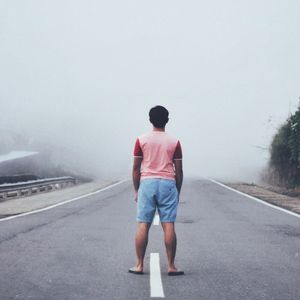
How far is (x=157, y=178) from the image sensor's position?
7059 millimetres

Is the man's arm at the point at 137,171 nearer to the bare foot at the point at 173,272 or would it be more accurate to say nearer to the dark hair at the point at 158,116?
the dark hair at the point at 158,116

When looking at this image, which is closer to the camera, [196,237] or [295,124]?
[196,237]

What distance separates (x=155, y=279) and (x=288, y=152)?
2718 centimetres

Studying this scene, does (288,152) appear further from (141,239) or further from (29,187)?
(141,239)

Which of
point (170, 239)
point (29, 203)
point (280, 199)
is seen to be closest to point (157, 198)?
point (170, 239)

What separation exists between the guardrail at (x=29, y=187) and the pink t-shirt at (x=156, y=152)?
15.6m

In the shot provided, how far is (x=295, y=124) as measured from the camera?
1147 inches

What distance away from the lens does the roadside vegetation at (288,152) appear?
2969 centimetres

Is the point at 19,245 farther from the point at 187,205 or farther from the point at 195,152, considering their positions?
the point at 195,152

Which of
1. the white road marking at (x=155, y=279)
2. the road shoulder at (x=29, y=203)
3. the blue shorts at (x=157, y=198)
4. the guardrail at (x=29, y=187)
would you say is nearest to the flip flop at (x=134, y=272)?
the white road marking at (x=155, y=279)

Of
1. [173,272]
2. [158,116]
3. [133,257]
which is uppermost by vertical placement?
[158,116]

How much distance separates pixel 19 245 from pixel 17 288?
10.4 ft

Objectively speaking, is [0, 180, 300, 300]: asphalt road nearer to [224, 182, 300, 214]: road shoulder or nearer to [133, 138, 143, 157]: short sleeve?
[133, 138, 143, 157]: short sleeve

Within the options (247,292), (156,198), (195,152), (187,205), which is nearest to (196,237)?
(156,198)
